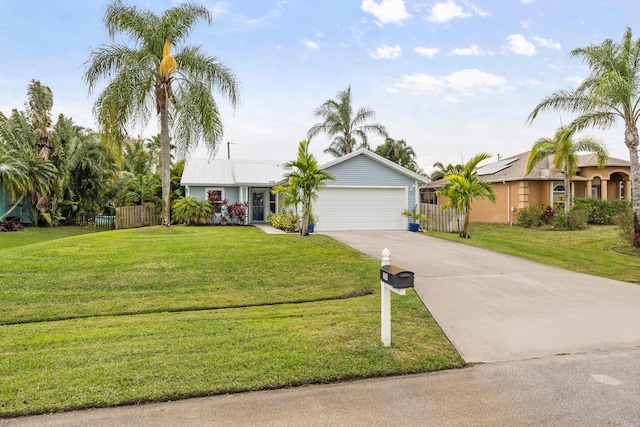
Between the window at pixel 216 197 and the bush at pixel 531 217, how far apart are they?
16180mm

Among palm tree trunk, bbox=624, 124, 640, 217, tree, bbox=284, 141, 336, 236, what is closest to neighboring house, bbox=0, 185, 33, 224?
tree, bbox=284, 141, 336, 236

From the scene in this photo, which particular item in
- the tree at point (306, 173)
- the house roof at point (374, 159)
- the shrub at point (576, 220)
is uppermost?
the house roof at point (374, 159)

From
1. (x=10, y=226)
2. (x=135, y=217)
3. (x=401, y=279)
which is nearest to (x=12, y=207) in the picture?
(x=10, y=226)

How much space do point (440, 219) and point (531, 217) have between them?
627 centimetres

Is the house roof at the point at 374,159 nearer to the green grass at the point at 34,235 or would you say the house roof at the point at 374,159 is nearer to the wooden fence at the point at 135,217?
the wooden fence at the point at 135,217

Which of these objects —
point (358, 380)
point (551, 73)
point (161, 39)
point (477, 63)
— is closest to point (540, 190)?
point (551, 73)

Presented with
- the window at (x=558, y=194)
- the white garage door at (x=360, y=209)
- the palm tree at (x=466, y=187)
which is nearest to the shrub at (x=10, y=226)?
the white garage door at (x=360, y=209)

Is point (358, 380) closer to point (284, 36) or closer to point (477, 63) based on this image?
point (284, 36)

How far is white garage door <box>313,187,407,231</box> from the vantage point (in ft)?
56.0

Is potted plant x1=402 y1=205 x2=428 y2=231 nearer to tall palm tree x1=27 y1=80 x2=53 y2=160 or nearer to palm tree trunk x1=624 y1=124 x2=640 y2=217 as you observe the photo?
palm tree trunk x1=624 y1=124 x2=640 y2=217

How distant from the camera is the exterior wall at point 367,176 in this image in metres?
17.1

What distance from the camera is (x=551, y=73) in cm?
1598

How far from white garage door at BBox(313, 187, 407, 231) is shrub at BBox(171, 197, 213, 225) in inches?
237

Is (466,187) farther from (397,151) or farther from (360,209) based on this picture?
(397,151)
